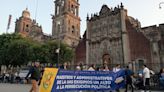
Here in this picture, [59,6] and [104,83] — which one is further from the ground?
[59,6]

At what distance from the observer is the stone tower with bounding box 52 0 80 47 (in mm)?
44956

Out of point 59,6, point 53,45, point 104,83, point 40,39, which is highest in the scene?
point 59,6

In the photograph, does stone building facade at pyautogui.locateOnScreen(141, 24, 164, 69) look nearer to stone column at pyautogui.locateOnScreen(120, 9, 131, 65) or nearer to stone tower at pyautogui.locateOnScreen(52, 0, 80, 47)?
stone column at pyautogui.locateOnScreen(120, 9, 131, 65)

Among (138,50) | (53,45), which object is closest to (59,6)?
(53,45)

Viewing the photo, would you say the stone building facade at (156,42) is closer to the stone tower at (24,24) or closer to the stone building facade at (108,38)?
the stone building facade at (108,38)

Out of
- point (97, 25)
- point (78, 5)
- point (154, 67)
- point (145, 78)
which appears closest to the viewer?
point (145, 78)

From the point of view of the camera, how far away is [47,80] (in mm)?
9242

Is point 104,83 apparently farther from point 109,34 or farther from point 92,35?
point 92,35

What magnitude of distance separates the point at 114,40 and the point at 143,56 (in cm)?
557

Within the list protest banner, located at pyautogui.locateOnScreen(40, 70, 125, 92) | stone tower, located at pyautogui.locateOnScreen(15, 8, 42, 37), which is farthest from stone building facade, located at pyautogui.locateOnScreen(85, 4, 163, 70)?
stone tower, located at pyautogui.locateOnScreen(15, 8, 42, 37)

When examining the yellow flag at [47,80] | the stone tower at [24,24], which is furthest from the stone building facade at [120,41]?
the stone tower at [24,24]

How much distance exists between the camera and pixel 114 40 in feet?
105

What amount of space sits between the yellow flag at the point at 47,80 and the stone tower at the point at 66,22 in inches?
1330

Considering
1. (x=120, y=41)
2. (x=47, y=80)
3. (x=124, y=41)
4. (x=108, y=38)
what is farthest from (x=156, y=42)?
(x=47, y=80)
